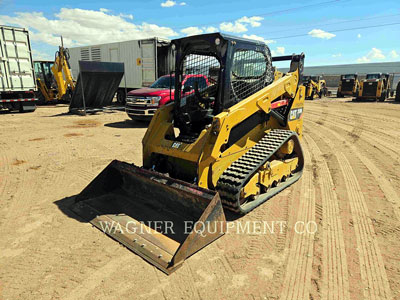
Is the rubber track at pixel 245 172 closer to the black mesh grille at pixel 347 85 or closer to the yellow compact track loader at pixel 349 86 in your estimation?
the yellow compact track loader at pixel 349 86

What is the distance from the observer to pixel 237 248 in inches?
128

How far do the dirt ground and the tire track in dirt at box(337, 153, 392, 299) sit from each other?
0.01m

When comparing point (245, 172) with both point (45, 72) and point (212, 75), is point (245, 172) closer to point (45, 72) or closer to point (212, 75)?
point (212, 75)

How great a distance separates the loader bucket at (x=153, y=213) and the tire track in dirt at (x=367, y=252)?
5.05 ft

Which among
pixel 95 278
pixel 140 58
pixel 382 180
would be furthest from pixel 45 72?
pixel 382 180

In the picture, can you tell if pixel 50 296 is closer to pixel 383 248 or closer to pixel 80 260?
pixel 80 260

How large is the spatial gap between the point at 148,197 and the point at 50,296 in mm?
1804

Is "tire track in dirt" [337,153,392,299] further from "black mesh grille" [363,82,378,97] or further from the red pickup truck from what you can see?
"black mesh grille" [363,82,378,97]

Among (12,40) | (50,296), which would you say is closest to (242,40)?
(50,296)

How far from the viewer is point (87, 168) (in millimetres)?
5969

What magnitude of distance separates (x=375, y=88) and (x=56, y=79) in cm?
2275

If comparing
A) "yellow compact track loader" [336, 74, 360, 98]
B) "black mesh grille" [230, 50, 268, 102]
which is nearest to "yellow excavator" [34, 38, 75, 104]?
"black mesh grille" [230, 50, 268, 102]

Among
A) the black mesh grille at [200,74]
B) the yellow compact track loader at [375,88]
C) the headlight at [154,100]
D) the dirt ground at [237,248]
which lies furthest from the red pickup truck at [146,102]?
the yellow compact track loader at [375,88]

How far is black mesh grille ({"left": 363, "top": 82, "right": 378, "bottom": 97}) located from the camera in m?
21.9
